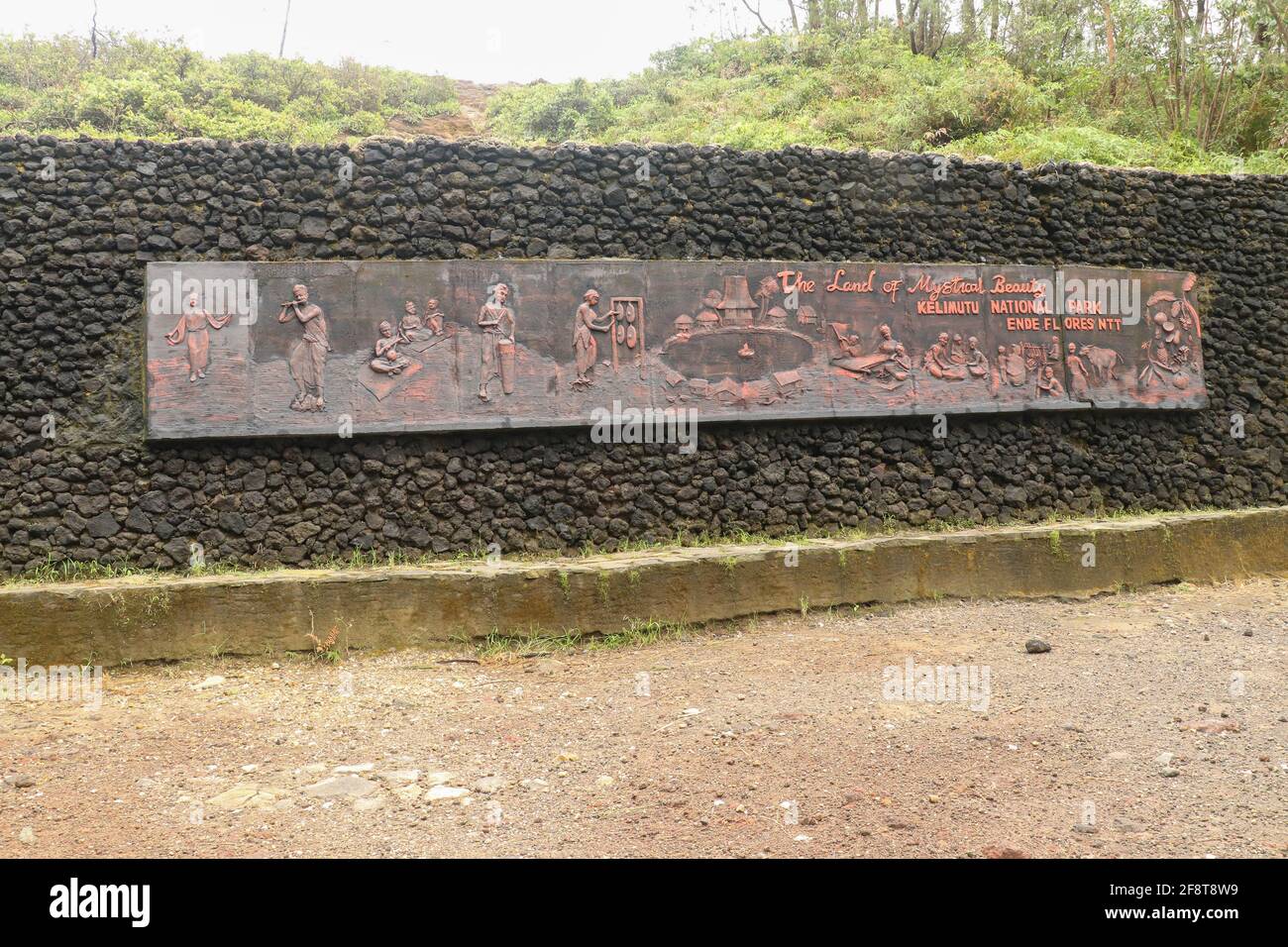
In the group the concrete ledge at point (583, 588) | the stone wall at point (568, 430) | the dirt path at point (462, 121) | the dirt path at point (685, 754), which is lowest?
the dirt path at point (685, 754)

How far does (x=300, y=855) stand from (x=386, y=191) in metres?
6.23

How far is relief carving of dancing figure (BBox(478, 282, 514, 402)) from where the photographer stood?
9.27m

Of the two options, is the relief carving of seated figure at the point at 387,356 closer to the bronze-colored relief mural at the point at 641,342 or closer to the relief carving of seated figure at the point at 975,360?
the bronze-colored relief mural at the point at 641,342

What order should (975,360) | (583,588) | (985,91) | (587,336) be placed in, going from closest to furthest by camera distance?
(583,588)
(587,336)
(975,360)
(985,91)

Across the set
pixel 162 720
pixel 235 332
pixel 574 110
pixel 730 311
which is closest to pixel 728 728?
pixel 162 720

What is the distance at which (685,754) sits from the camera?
620cm

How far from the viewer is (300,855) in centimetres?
488

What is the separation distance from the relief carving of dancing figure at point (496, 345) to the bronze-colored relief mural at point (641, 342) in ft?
0.06

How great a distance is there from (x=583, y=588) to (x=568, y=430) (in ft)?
5.25

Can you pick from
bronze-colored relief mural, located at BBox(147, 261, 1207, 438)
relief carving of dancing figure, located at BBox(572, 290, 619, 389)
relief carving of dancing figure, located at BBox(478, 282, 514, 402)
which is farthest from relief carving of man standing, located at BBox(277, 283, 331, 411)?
relief carving of dancing figure, located at BBox(572, 290, 619, 389)

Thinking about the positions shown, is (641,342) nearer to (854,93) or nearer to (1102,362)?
(1102,362)

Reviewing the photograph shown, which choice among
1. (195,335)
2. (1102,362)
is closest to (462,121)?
(195,335)

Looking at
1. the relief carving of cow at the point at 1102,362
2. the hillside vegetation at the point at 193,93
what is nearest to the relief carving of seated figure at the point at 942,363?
the relief carving of cow at the point at 1102,362

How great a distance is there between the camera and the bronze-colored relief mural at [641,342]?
344 inches
